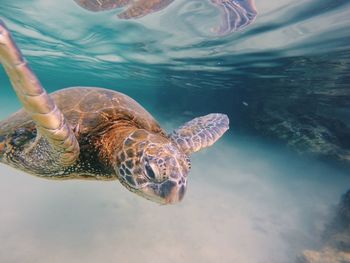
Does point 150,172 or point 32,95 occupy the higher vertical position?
point 32,95

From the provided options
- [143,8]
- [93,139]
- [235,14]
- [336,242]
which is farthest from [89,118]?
[336,242]

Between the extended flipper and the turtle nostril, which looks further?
the extended flipper

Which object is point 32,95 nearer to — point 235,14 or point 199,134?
point 199,134

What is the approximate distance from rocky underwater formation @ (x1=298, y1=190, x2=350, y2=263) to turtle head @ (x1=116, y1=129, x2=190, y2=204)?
656 cm

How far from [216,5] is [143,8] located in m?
2.24

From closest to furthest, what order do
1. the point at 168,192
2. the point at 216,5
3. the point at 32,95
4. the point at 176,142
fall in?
the point at 32,95 → the point at 168,192 → the point at 176,142 → the point at 216,5

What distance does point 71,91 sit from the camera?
4289 mm

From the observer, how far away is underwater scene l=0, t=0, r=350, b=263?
9.84 feet

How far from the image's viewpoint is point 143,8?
789 centimetres

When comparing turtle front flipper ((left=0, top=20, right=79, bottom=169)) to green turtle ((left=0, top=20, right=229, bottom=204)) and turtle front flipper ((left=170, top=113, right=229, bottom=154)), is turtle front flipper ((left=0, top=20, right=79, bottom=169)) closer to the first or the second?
green turtle ((left=0, top=20, right=229, bottom=204))

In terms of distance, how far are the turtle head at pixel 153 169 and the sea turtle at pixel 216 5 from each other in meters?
5.21

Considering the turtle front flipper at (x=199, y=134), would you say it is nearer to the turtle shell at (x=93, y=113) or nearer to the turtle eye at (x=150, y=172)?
the turtle shell at (x=93, y=113)

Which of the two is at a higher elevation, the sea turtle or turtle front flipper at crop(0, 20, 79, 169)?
the sea turtle

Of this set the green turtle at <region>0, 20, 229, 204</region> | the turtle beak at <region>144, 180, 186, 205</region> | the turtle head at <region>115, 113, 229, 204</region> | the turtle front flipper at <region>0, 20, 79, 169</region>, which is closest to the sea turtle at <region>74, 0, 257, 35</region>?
the green turtle at <region>0, 20, 229, 204</region>
